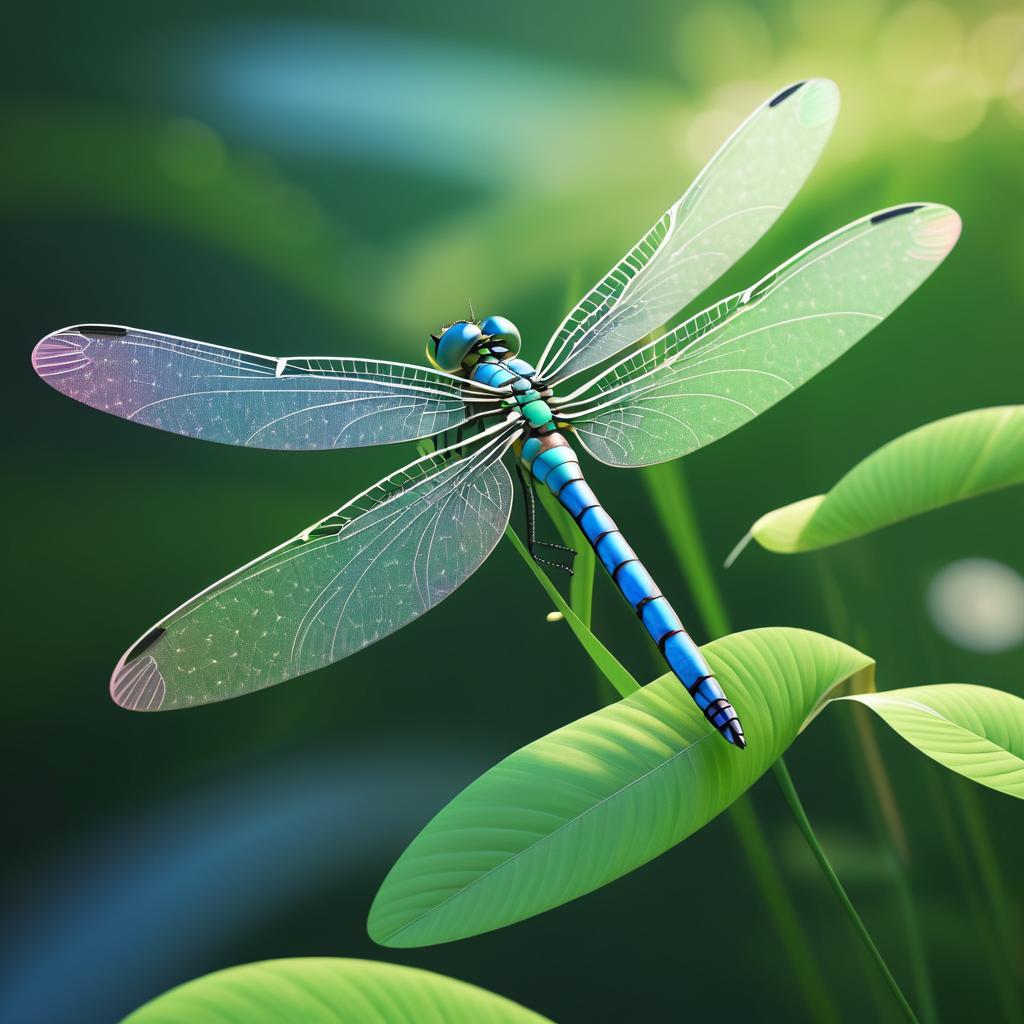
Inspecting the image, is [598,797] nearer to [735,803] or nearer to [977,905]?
[735,803]

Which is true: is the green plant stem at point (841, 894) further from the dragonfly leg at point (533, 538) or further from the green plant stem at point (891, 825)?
the dragonfly leg at point (533, 538)

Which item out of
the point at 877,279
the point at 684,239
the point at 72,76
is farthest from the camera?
the point at 72,76

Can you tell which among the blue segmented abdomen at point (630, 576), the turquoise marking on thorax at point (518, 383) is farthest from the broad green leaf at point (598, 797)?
the turquoise marking on thorax at point (518, 383)

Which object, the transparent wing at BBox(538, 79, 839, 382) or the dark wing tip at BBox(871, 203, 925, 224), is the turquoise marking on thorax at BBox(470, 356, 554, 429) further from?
the dark wing tip at BBox(871, 203, 925, 224)

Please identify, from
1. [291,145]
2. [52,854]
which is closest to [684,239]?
[291,145]

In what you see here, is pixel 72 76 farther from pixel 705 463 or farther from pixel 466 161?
pixel 705 463

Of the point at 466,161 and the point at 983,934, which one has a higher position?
the point at 466,161
